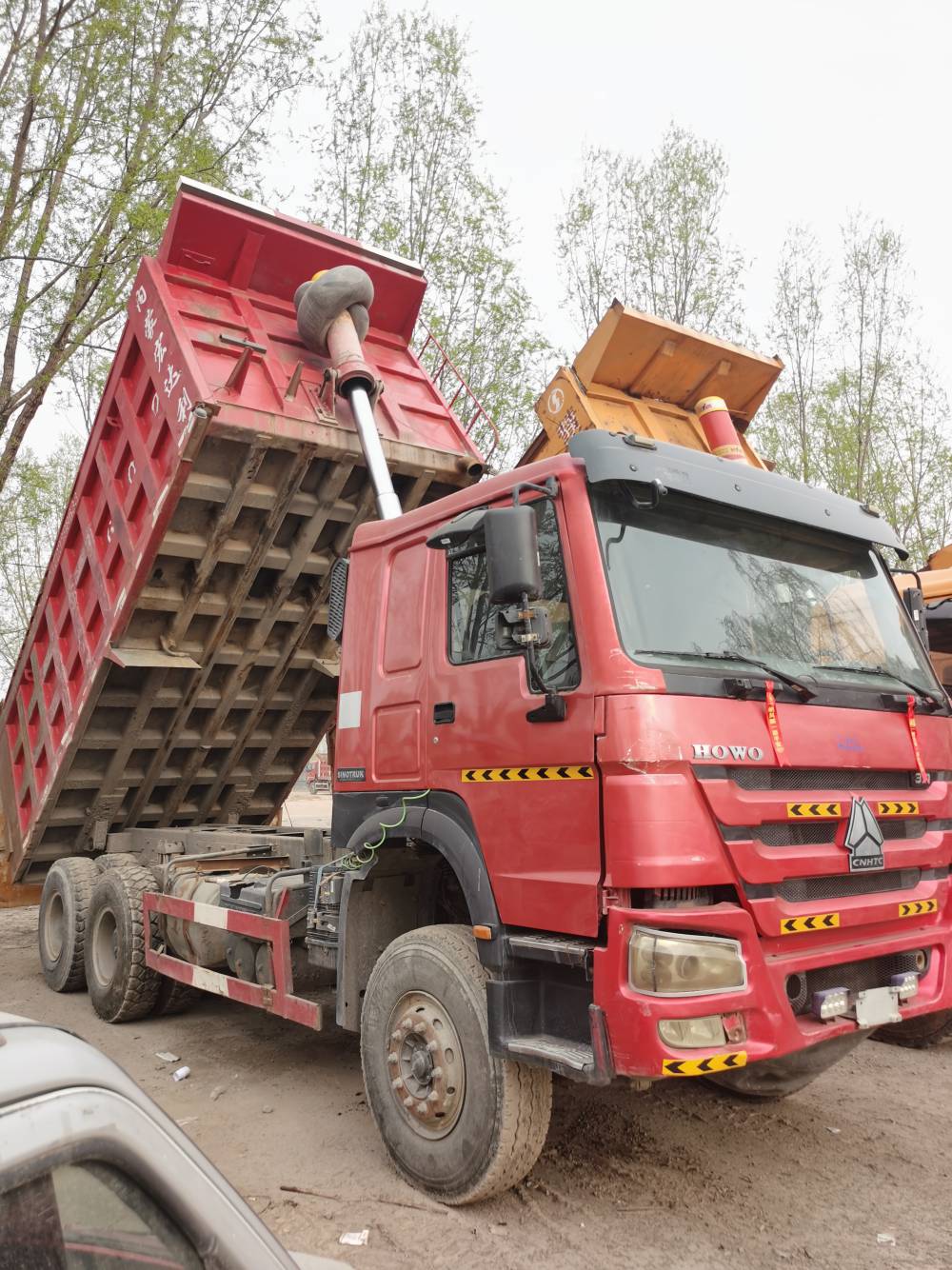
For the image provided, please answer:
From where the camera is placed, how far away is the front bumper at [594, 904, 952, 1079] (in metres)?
2.81

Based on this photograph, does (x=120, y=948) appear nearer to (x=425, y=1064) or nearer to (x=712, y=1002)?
(x=425, y=1064)

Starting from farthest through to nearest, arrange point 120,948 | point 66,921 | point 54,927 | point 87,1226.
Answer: point 54,927
point 66,921
point 120,948
point 87,1226

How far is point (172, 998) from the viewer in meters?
6.08

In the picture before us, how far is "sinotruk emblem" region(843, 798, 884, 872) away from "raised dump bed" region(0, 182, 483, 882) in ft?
10.6

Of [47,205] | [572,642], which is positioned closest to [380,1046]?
[572,642]

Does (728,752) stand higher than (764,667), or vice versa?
(764,667)

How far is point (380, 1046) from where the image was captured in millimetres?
3719

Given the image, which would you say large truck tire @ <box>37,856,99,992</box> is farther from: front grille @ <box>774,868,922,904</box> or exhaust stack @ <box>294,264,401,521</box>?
front grille @ <box>774,868,922,904</box>

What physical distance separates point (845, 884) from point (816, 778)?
0.39m

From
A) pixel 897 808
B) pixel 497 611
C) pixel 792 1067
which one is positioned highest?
pixel 497 611

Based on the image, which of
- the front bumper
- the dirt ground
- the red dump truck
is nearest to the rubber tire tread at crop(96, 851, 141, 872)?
the red dump truck

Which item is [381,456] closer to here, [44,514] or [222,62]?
[222,62]

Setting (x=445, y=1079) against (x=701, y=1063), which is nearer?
(x=701, y=1063)

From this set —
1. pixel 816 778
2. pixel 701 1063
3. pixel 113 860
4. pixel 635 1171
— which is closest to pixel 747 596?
pixel 816 778
